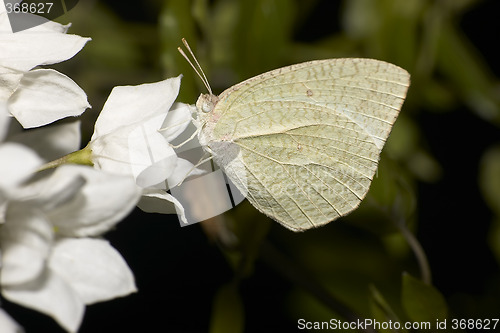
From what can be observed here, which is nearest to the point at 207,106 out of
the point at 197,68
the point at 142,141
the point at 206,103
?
the point at 206,103

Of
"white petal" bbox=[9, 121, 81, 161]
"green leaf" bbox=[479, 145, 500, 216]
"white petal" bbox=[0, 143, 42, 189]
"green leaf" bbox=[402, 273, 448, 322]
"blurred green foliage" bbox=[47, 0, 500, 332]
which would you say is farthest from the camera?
"green leaf" bbox=[479, 145, 500, 216]

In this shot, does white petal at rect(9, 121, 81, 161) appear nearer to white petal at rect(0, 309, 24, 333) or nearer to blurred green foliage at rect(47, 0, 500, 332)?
white petal at rect(0, 309, 24, 333)

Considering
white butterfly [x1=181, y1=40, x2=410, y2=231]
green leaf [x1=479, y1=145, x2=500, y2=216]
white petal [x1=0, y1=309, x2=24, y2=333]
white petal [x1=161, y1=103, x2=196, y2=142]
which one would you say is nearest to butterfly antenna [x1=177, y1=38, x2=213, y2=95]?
white butterfly [x1=181, y1=40, x2=410, y2=231]

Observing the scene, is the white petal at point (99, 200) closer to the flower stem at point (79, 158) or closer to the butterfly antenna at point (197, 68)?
the flower stem at point (79, 158)

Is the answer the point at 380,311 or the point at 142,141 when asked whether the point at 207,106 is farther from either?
the point at 380,311

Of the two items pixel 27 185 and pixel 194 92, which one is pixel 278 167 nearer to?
pixel 194 92

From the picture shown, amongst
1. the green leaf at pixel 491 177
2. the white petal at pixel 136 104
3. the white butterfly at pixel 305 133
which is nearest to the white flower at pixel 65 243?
the white petal at pixel 136 104

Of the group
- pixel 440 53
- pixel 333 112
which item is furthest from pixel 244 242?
pixel 440 53
